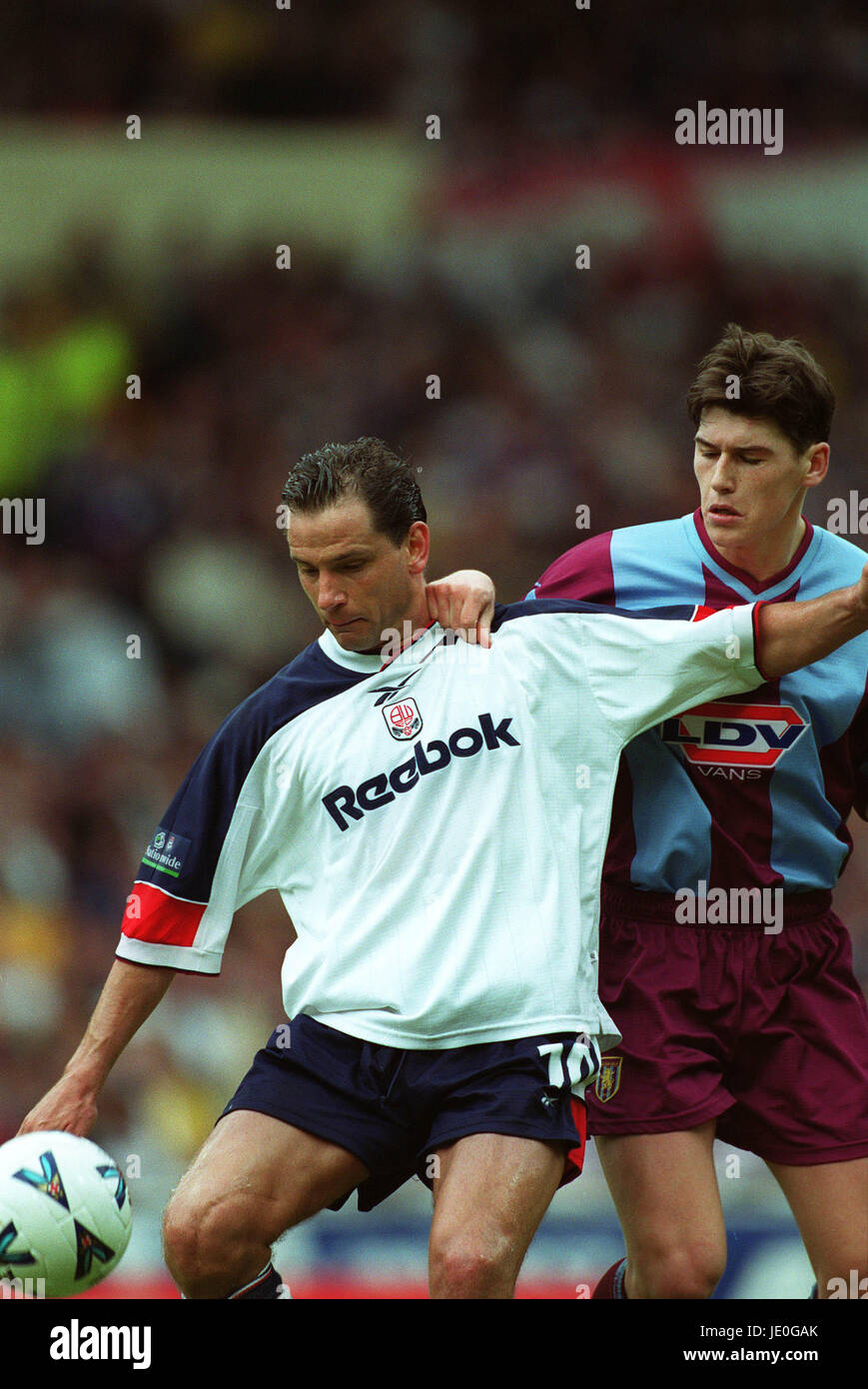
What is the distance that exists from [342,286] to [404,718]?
307 inches

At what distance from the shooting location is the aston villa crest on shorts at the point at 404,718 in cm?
401

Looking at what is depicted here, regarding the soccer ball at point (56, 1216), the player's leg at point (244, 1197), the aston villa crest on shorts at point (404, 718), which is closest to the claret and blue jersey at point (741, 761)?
the aston villa crest on shorts at point (404, 718)

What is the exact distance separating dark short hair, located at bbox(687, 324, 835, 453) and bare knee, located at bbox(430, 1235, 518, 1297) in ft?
6.40

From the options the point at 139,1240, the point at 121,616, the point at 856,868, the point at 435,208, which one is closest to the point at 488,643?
the point at 139,1240

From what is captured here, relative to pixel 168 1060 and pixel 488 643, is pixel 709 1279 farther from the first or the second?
pixel 168 1060

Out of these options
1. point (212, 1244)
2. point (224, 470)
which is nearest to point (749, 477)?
point (212, 1244)

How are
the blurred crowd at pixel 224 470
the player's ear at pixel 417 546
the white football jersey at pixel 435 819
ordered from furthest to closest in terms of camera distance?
the blurred crowd at pixel 224 470 → the player's ear at pixel 417 546 → the white football jersey at pixel 435 819

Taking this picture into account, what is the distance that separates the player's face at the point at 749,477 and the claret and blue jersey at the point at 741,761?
13 centimetres

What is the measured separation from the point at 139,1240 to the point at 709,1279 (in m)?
2.93

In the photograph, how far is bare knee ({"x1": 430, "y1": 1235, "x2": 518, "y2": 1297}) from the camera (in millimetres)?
3525

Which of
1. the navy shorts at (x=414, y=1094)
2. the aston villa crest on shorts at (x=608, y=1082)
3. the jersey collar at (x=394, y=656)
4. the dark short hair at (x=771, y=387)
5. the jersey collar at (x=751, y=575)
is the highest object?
the dark short hair at (x=771, y=387)

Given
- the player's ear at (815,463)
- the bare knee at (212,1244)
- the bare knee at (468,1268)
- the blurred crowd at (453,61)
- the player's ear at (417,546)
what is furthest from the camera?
the blurred crowd at (453,61)

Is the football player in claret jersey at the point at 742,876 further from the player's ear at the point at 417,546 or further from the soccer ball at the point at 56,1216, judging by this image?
the soccer ball at the point at 56,1216

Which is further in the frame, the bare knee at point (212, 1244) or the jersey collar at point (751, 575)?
the jersey collar at point (751, 575)
